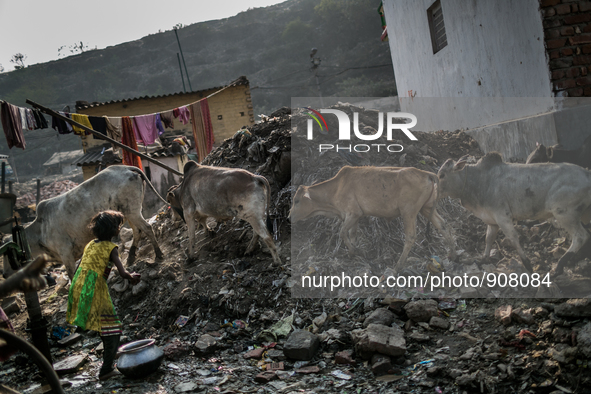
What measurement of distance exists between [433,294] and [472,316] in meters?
0.57

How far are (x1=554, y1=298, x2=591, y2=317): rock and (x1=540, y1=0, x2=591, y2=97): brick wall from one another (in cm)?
311

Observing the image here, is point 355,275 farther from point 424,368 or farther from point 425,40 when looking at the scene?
point 425,40

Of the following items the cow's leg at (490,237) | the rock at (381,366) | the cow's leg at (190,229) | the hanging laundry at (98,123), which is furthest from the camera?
the hanging laundry at (98,123)

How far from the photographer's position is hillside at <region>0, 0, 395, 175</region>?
42.8 m

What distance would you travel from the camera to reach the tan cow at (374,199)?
5551mm

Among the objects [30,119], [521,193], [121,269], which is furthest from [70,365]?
[30,119]

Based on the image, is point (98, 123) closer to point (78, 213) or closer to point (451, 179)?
point (78, 213)

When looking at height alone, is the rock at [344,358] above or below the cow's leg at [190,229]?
below

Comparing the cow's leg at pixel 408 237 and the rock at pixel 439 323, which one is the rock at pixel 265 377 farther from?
the cow's leg at pixel 408 237

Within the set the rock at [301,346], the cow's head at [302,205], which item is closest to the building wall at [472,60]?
the cow's head at [302,205]

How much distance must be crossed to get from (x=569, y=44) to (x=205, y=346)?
5.97 m

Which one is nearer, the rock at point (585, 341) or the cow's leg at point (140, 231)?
the rock at point (585, 341)

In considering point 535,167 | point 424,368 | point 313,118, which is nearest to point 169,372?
point 424,368

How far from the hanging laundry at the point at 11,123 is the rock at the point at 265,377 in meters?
7.47
